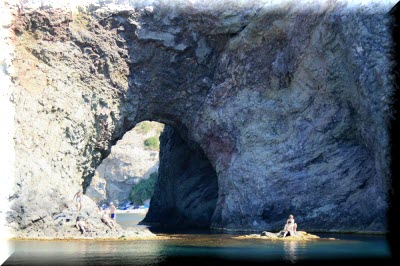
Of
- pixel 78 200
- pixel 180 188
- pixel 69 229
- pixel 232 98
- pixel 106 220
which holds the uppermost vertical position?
pixel 232 98

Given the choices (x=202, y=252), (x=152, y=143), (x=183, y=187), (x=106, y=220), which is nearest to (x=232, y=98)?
(x=183, y=187)

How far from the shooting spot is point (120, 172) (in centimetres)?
8969

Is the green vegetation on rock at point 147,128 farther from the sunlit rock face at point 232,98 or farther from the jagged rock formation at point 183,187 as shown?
the sunlit rock face at point 232,98

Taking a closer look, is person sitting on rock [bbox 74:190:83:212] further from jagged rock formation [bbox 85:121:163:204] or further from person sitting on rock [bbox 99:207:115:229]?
jagged rock formation [bbox 85:121:163:204]

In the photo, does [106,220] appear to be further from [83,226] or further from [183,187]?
[183,187]

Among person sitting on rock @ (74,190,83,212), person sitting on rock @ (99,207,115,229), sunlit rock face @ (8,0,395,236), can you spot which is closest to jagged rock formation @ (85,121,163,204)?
sunlit rock face @ (8,0,395,236)

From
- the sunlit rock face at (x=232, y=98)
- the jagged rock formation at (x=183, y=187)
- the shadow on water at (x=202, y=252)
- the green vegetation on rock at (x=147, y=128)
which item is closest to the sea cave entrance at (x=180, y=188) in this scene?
the jagged rock formation at (x=183, y=187)

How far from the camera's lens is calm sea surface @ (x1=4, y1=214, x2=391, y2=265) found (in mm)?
19266

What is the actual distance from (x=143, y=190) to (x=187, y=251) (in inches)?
2566

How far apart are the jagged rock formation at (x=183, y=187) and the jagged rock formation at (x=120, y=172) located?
131 feet

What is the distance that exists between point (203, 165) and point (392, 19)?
18453 mm

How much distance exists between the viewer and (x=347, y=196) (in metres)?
34.4

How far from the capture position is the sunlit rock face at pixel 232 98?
107 ft

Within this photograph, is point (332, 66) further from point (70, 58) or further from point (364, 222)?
point (70, 58)
